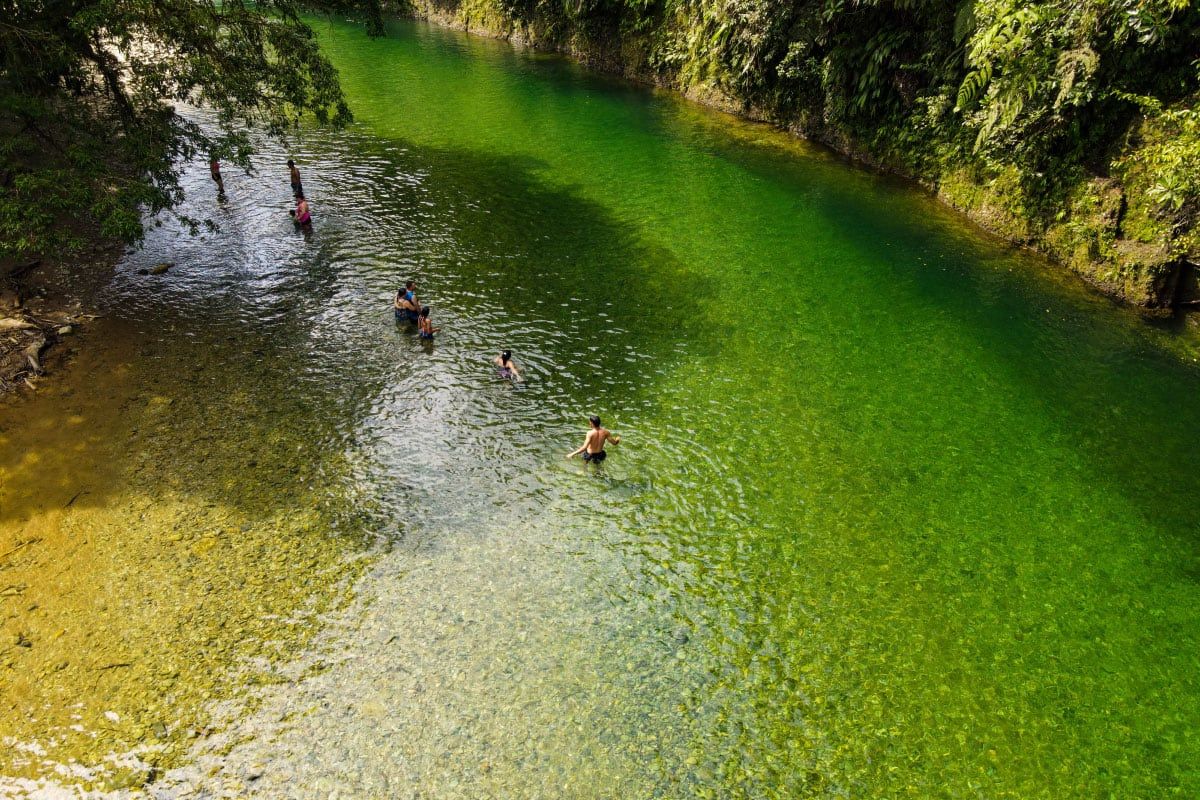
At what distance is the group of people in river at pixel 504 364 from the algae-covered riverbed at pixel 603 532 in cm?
36

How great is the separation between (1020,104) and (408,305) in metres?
16.8

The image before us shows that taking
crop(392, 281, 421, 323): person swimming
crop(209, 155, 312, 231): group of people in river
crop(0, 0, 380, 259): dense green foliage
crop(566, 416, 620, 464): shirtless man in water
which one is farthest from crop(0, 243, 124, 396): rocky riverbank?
crop(566, 416, 620, 464): shirtless man in water

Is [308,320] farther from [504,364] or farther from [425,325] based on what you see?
[504,364]

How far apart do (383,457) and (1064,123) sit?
19577mm

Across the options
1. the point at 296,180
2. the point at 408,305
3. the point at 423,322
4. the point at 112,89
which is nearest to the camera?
the point at 112,89

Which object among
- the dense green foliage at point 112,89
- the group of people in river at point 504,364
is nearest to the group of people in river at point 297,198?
the dense green foliage at point 112,89

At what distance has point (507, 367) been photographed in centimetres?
1423

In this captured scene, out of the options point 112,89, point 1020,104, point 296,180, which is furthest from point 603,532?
point 296,180

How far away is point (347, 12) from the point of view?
17.9 metres

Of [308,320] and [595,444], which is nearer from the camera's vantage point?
[595,444]

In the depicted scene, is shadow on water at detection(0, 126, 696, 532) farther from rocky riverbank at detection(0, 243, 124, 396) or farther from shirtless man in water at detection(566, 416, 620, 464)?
shirtless man in water at detection(566, 416, 620, 464)

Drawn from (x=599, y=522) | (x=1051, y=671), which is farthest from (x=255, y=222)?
(x=1051, y=671)

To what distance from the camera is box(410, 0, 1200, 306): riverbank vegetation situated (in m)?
15.5

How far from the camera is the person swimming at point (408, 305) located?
52.0ft
